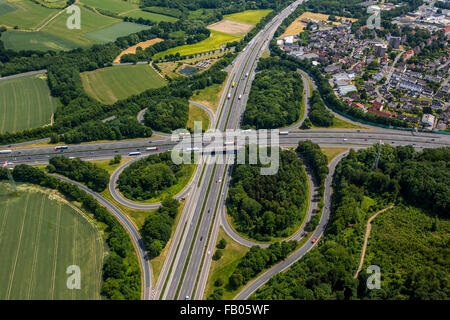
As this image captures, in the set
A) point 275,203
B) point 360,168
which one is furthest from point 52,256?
Result: point 360,168

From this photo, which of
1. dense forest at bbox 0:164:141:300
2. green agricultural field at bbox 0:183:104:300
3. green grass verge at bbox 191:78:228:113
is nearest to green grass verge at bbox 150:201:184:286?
dense forest at bbox 0:164:141:300

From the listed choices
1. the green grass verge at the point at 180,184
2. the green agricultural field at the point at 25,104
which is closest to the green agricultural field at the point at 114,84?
the green agricultural field at the point at 25,104

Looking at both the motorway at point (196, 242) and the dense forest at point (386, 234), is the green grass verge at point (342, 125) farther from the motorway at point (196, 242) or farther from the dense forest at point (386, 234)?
the motorway at point (196, 242)

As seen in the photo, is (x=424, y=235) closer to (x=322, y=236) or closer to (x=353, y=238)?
(x=353, y=238)

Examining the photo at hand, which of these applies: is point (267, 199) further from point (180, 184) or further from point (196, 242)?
point (180, 184)

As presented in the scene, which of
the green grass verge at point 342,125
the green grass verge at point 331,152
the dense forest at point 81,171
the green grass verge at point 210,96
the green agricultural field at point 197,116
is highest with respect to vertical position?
the green grass verge at point 342,125

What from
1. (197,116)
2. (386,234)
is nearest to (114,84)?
(197,116)

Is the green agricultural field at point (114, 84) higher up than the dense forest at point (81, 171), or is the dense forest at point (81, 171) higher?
the green agricultural field at point (114, 84)

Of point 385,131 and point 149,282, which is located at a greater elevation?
point 385,131
